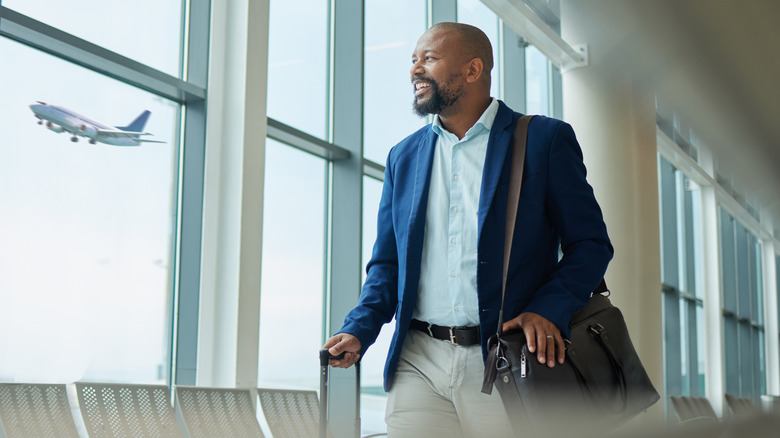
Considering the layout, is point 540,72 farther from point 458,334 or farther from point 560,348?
point 458,334

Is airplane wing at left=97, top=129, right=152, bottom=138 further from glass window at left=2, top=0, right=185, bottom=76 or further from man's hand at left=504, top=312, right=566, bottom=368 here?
man's hand at left=504, top=312, right=566, bottom=368

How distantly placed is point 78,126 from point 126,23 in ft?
2.29

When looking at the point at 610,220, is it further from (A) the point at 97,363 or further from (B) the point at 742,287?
(A) the point at 97,363

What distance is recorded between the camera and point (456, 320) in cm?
153

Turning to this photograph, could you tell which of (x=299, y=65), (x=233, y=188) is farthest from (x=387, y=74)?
(x=233, y=188)

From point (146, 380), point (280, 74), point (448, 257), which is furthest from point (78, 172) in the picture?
point (448, 257)

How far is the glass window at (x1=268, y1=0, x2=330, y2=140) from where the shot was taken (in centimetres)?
514

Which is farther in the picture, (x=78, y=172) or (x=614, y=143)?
(x=78, y=172)

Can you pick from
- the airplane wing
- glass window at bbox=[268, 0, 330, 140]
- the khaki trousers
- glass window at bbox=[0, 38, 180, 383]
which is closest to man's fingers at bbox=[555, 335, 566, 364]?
the khaki trousers

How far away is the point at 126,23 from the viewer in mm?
4109

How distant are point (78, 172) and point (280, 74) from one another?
1.71 metres

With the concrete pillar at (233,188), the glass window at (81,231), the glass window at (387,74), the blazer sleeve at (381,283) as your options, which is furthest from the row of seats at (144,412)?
the glass window at (387,74)

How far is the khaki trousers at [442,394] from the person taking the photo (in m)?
1.46

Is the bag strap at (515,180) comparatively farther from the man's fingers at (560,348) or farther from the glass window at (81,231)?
the glass window at (81,231)
